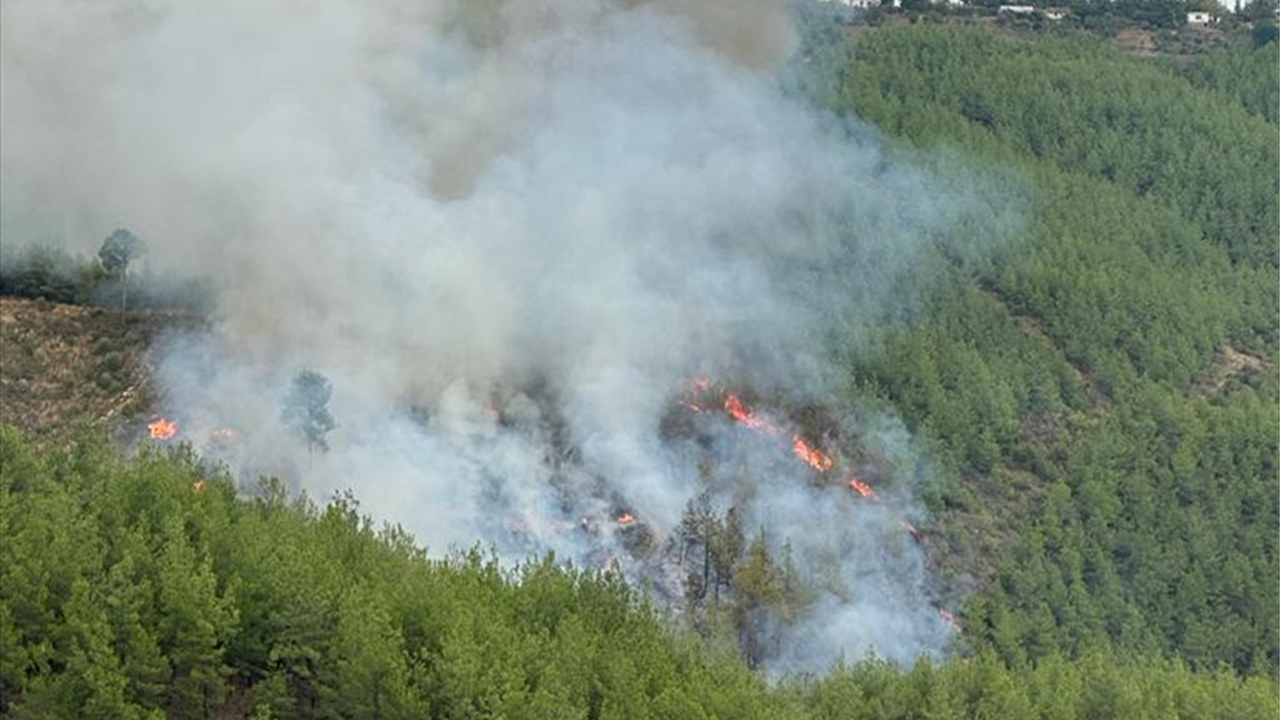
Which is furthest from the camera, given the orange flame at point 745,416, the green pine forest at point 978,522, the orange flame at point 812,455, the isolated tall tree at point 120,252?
the isolated tall tree at point 120,252

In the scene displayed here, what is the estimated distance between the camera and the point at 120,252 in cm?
8106

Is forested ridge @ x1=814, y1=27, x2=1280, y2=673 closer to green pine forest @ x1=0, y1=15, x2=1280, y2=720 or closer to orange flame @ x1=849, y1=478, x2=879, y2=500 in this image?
green pine forest @ x1=0, y1=15, x2=1280, y2=720

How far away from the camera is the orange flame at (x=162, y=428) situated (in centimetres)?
7388

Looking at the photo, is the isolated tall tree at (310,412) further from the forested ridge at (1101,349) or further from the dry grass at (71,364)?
the forested ridge at (1101,349)

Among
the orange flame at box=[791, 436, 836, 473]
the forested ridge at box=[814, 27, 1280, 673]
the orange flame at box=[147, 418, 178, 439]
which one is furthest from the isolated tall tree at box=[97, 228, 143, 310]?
the forested ridge at box=[814, 27, 1280, 673]

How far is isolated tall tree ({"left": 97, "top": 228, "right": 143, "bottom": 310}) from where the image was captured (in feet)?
266

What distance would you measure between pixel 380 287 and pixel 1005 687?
3541 centimetres

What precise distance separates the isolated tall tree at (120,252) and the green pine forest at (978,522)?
14.4 metres

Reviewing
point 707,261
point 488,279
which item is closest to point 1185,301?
point 707,261

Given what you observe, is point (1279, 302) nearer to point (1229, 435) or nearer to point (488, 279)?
point (1229, 435)

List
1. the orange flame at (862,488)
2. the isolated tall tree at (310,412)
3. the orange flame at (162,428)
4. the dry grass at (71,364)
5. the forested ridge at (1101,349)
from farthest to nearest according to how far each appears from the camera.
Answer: the orange flame at (862,488) → the forested ridge at (1101,349) → the dry grass at (71,364) → the orange flame at (162,428) → the isolated tall tree at (310,412)

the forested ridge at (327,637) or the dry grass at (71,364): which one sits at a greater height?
the forested ridge at (327,637)

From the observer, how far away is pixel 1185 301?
342ft

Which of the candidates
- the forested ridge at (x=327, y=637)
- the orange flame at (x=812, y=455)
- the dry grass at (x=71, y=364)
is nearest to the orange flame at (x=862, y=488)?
the orange flame at (x=812, y=455)
